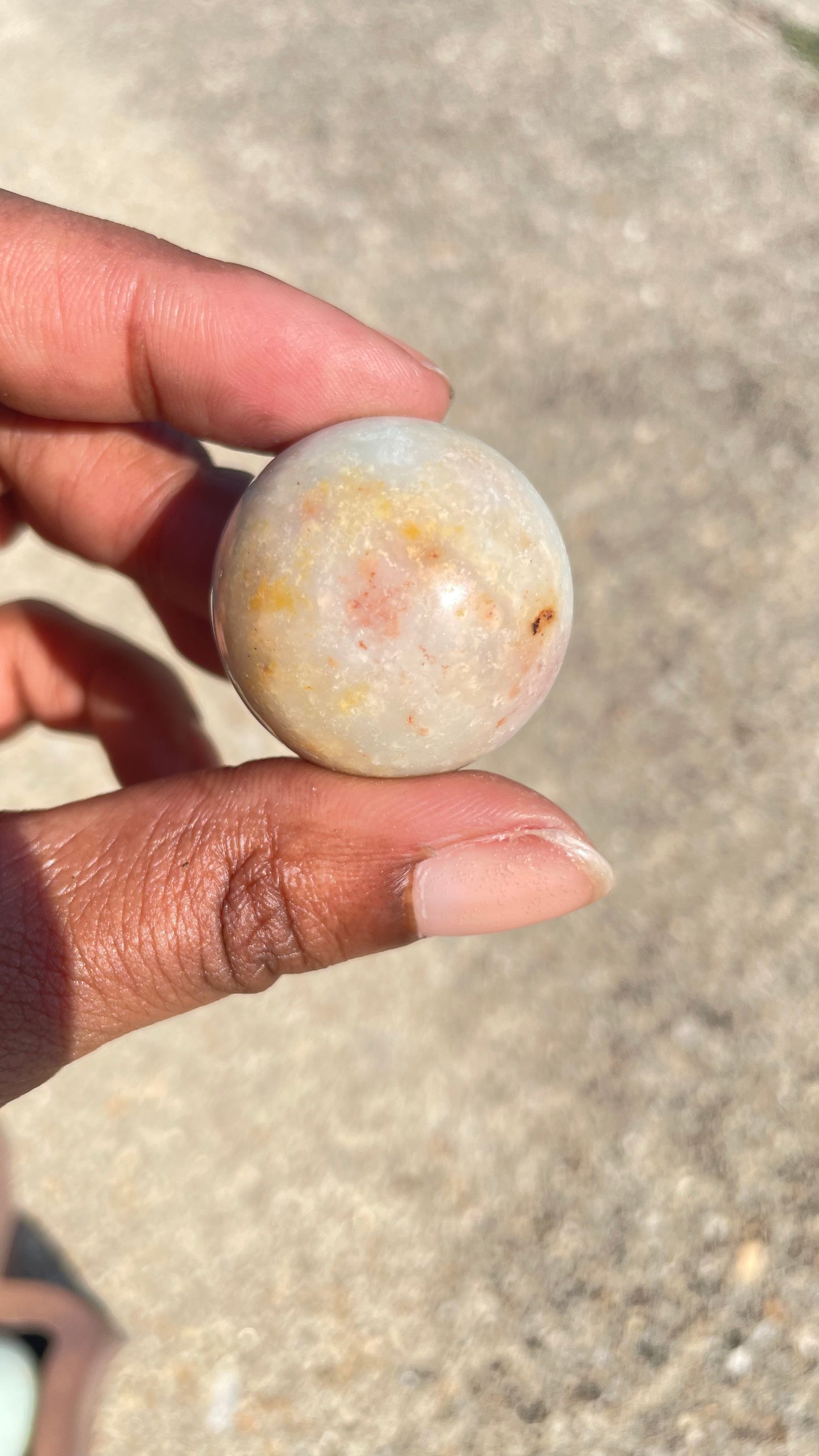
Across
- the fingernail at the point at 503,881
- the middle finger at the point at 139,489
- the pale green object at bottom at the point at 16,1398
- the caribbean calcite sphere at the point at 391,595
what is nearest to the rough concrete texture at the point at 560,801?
the pale green object at bottom at the point at 16,1398

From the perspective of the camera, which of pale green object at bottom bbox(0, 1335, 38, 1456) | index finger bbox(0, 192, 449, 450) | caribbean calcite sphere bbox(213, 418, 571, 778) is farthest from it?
pale green object at bottom bbox(0, 1335, 38, 1456)

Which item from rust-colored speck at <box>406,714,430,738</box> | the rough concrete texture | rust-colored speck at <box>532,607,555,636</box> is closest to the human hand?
rust-colored speck at <box>406,714,430,738</box>

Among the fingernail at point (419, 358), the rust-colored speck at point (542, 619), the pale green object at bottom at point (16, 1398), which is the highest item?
the fingernail at point (419, 358)

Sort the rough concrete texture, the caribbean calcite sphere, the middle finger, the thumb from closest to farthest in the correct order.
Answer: the caribbean calcite sphere, the thumb, the middle finger, the rough concrete texture

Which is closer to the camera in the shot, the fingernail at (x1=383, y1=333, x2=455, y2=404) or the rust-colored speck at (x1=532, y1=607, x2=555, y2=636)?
the rust-colored speck at (x1=532, y1=607, x2=555, y2=636)

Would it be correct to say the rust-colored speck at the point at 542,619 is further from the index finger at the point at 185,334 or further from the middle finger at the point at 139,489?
the middle finger at the point at 139,489

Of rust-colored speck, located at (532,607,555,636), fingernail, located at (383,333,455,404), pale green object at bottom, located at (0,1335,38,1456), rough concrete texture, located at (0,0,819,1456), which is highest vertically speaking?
fingernail, located at (383,333,455,404)

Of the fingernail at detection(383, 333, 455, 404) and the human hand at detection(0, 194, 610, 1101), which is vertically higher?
the fingernail at detection(383, 333, 455, 404)

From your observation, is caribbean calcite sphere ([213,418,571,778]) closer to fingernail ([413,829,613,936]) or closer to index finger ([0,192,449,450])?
fingernail ([413,829,613,936])

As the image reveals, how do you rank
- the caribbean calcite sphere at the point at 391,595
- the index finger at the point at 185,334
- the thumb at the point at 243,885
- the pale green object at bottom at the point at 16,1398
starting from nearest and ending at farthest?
the caribbean calcite sphere at the point at 391,595 < the thumb at the point at 243,885 < the index finger at the point at 185,334 < the pale green object at bottom at the point at 16,1398

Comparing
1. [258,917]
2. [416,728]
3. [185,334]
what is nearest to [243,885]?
[258,917]
